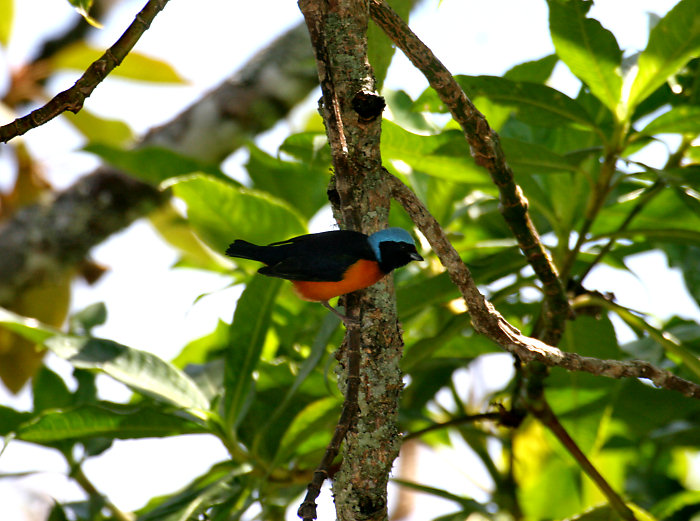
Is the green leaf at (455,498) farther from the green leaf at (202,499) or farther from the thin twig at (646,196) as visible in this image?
the thin twig at (646,196)

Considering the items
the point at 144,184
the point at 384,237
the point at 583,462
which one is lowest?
the point at 583,462

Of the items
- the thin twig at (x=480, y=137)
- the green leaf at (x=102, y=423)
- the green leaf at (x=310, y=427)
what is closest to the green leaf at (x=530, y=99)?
the thin twig at (x=480, y=137)

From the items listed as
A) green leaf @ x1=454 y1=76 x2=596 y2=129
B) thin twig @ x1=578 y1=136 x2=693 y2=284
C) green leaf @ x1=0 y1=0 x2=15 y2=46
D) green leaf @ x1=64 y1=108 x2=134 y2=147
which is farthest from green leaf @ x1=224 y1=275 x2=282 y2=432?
green leaf @ x1=0 y1=0 x2=15 y2=46

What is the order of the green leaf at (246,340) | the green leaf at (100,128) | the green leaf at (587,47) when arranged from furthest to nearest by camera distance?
the green leaf at (100,128)
the green leaf at (246,340)
the green leaf at (587,47)

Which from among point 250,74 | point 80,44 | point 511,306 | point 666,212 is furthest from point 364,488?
point 80,44

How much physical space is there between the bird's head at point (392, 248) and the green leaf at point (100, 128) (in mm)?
2795

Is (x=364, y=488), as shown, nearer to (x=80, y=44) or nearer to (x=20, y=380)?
(x=20, y=380)

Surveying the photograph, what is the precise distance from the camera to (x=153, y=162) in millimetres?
2629

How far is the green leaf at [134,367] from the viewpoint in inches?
77.7

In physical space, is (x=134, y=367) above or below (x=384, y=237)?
above

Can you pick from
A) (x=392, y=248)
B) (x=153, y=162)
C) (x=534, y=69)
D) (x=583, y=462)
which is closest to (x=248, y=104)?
(x=153, y=162)

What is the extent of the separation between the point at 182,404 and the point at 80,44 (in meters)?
3.30

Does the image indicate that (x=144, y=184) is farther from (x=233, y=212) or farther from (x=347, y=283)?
(x=347, y=283)

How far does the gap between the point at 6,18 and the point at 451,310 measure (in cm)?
348
